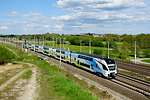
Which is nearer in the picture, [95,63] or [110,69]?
[110,69]

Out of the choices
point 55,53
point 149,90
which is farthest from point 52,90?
point 55,53

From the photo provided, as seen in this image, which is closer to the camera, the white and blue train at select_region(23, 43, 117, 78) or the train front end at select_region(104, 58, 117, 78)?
the train front end at select_region(104, 58, 117, 78)

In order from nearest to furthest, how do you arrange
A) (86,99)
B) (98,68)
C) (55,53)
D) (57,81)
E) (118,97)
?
(86,99)
(118,97)
(57,81)
(98,68)
(55,53)

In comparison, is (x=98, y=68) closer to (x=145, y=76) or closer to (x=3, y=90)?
(x=145, y=76)

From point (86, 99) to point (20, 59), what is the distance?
145 feet

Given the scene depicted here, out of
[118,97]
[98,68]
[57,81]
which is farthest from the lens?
[98,68]

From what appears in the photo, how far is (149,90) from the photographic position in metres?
19.7

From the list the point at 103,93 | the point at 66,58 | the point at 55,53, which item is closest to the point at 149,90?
the point at 103,93

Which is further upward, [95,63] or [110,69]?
[95,63]

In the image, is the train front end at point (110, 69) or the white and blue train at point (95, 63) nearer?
the train front end at point (110, 69)

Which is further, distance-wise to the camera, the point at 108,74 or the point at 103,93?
the point at 108,74

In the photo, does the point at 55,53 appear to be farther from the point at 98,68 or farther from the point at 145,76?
the point at 145,76

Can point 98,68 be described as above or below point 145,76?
above

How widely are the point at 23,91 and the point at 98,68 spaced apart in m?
13.2
